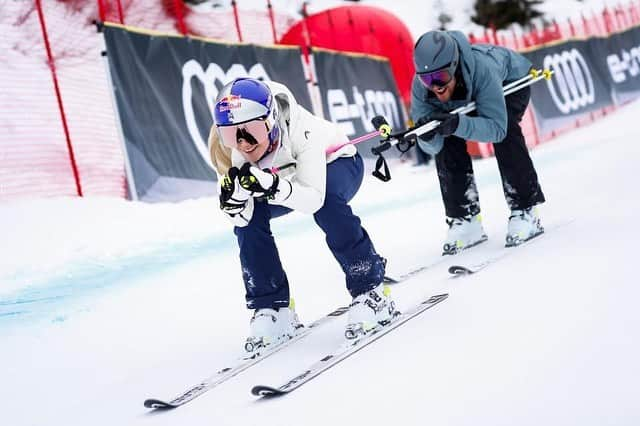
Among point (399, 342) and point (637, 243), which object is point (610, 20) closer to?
point (637, 243)

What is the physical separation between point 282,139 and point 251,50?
716 centimetres

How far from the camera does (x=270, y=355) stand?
10.3ft

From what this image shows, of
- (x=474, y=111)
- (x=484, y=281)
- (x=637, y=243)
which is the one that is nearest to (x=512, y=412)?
(x=484, y=281)

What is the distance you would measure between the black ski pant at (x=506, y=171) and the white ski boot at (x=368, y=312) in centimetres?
183

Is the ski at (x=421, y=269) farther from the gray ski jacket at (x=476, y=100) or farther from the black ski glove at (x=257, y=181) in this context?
the black ski glove at (x=257, y=181)

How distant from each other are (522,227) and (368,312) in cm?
191

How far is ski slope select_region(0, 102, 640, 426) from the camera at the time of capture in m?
2.14

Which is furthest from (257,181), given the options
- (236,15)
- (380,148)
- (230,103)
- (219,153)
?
(236,15)

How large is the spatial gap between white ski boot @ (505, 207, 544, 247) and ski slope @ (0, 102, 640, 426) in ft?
0.48

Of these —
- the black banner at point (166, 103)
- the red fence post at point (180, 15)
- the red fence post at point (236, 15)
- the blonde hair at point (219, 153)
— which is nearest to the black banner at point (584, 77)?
the red fence post at point (236, 15)

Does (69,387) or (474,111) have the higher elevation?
(474,111)

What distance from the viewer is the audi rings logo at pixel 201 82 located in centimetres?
862

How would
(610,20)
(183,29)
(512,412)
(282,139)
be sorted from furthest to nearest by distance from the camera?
(610,20), (183,29), (282,139), (512,412)

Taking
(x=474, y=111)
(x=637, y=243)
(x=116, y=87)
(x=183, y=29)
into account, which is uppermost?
(x=183, y=29)
